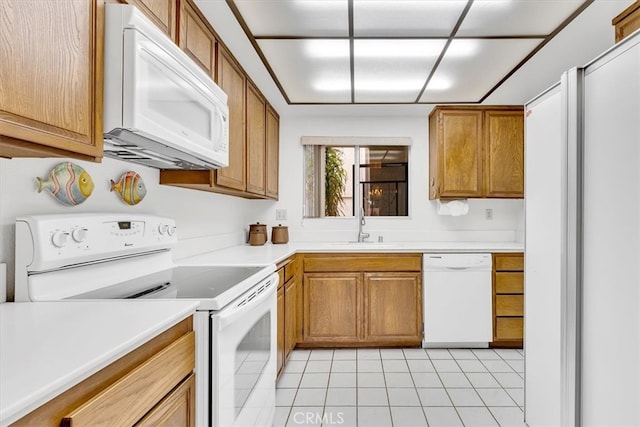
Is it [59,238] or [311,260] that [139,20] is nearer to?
[59,238]

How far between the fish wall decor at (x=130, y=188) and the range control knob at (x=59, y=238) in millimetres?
431

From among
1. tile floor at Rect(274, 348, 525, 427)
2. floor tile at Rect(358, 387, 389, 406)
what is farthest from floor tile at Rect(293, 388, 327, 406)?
floor tile at Rect(358, 387, 389, 406)

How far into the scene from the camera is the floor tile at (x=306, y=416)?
78.2 inches

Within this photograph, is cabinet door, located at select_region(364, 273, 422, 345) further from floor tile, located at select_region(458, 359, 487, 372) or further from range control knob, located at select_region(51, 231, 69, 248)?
range control knob, located at select_region(51, 231, 69, 248)

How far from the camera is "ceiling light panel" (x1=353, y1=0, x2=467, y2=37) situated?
5.88 feet

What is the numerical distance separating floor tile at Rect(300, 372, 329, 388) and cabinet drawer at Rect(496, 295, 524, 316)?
61.4 inches

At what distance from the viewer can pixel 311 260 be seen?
309cm

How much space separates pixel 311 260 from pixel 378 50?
65.5 inches

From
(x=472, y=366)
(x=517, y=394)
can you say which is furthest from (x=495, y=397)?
(x=472, y=366)

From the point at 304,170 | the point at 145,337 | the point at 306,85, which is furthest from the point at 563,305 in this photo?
the point at 304,170

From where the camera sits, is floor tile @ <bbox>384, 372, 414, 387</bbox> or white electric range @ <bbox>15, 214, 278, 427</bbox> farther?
floor tile @ <bbox>384, 372, 414, 387</bbox>

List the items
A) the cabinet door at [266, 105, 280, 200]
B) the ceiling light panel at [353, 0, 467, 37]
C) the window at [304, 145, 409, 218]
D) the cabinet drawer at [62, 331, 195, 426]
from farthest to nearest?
1. the window at [304, 145, 409, 218]
2. the cabinet door at [266, 105, 280, 200]
3. the ceiling light panel at [353, 0, 467, 37]
4. the cabinet drawer at [62, 331, 195, 426]

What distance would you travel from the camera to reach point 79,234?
129 cm

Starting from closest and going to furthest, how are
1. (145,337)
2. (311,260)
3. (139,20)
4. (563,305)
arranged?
(145,337)
(139,20)
(563,305)
(311,260)
